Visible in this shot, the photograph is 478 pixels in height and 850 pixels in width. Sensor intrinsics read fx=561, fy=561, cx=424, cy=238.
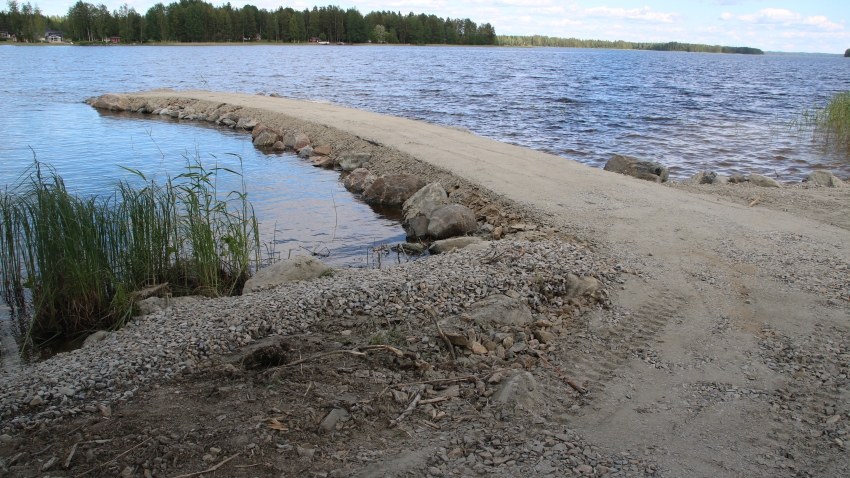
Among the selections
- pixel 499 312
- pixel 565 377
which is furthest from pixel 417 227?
pixel 565 377

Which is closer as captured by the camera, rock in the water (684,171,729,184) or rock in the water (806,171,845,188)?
rock in the water (806,171,845,188)

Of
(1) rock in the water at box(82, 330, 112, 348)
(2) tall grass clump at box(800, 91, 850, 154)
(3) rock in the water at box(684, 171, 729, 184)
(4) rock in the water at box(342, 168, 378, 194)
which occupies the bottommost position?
(1) rock in the water at box(82, 330, 112, 348)

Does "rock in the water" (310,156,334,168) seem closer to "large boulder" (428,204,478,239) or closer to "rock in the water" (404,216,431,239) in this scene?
"rock in the water" (404,216,431,239)

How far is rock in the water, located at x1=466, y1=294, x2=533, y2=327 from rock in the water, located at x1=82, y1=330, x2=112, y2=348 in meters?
3.13

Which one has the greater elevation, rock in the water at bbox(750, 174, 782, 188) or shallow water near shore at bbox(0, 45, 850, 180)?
shallow water near shore at bbox(0, 45, 850, 180)

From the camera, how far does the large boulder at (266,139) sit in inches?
591

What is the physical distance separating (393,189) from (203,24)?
98417 millimetres

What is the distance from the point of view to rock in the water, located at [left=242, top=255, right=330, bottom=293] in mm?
5672

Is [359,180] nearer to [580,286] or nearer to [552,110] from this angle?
[580,286]

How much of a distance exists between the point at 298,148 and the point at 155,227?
8919mm

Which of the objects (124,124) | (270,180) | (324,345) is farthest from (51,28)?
(324,345)

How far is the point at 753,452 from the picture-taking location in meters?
3.09

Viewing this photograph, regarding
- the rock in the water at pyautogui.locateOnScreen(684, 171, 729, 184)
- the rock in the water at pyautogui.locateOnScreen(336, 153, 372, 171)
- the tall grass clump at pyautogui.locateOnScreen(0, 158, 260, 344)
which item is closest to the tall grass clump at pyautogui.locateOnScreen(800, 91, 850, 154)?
the rock in the water at pyautogui.locateOnScreen(684, 171, 729, 184)

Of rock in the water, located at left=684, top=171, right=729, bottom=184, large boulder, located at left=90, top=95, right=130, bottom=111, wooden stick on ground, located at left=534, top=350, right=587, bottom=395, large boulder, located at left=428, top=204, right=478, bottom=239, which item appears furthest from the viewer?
large boulder, located at left=90, top=95, right=130, bottom=111
